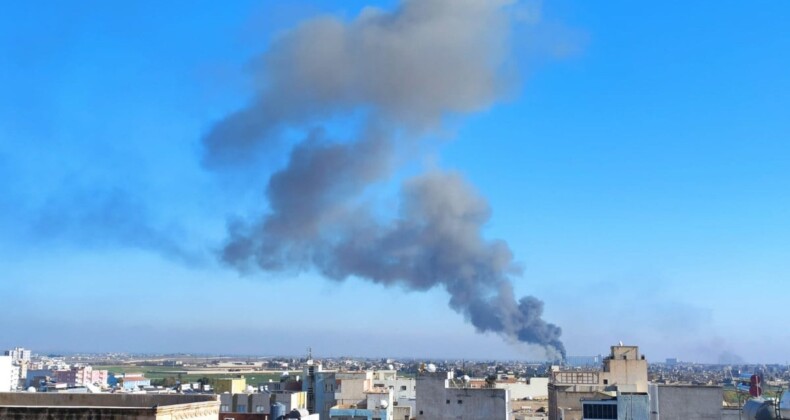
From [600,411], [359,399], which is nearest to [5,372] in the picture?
[359,399]

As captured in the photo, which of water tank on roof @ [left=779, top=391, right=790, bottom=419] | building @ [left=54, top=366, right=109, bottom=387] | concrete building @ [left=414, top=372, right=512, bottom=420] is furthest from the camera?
building @ [left=54, top=366, right=109, bottom=387]

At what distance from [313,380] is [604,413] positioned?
25.3 m

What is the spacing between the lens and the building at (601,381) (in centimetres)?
5475

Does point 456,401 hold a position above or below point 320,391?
above

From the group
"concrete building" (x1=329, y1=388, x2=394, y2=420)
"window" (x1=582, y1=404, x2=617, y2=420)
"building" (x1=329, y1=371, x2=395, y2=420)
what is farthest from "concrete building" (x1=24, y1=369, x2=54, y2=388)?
"window" (x1=582, y1=404, x2=617, y2=420)

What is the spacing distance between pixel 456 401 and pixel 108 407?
92.0ft

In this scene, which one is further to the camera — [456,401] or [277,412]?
[456,401]

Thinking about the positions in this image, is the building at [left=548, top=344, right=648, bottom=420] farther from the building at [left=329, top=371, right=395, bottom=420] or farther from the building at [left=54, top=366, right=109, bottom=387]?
the building at [left=54, top=366, right=109, bottom=387]

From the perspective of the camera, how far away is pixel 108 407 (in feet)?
68.7

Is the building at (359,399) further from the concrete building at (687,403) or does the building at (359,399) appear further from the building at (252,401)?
the concrete building at (687,403)

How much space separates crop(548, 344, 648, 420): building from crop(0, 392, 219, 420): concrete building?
113 ft

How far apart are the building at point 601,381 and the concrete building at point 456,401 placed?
9.05m

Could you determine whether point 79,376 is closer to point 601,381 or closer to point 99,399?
point 601,381

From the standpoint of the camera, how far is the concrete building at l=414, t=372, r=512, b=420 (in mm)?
45812
